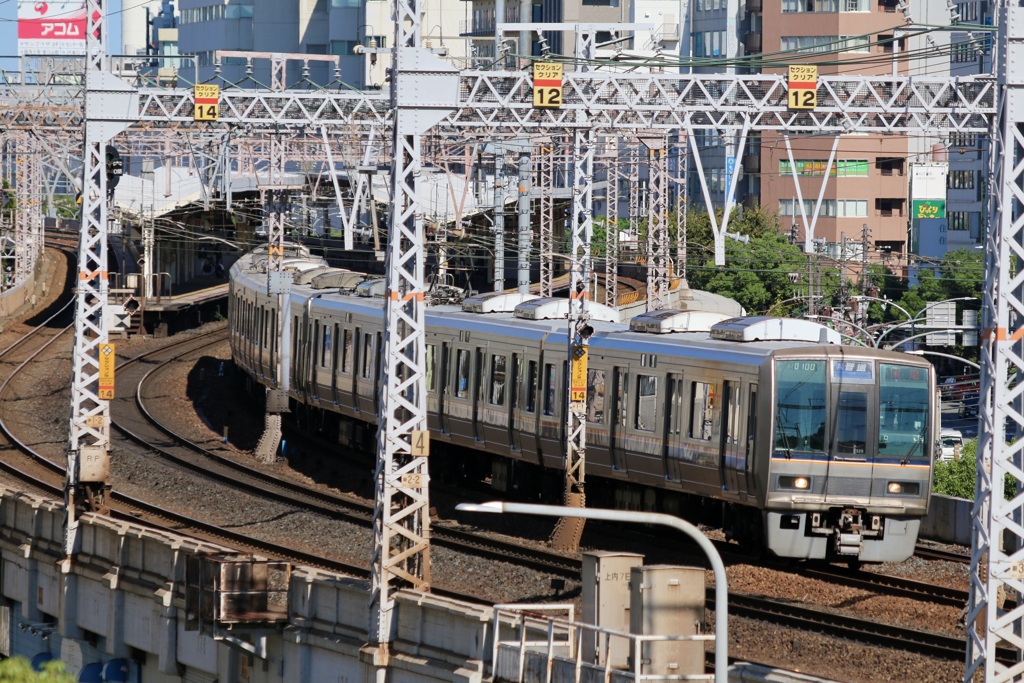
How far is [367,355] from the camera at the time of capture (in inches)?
1096

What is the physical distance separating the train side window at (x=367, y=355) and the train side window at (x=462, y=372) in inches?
105

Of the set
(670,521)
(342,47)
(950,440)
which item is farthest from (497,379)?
(342,47)

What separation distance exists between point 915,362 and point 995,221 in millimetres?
6823

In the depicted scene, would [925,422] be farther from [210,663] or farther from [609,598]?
[210,663]

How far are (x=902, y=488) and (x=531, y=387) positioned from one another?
5.91 metres

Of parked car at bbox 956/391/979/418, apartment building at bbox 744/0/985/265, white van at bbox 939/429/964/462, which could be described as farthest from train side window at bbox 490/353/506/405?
apartment building at bbox 744/0/985/265

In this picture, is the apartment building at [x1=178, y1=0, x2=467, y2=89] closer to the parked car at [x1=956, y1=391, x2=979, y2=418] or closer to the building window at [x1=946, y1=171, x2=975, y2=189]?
the building window at [x1=946, y1=171, x2=975, y2=189]

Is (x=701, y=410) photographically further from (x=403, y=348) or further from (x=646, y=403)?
(x=403, y=348)

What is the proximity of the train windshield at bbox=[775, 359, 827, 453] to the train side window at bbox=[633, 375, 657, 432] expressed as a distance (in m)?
2.30

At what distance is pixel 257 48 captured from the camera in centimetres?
10475

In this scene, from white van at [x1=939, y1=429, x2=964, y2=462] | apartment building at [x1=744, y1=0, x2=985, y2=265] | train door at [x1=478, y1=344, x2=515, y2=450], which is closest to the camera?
train door at [x1=478, y1=344, x2=515, y2=450]

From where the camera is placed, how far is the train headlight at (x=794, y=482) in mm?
18938

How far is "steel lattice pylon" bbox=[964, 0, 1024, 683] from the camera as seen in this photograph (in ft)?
40.3

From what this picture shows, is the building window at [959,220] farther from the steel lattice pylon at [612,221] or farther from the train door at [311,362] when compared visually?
the train door at [311,362]
